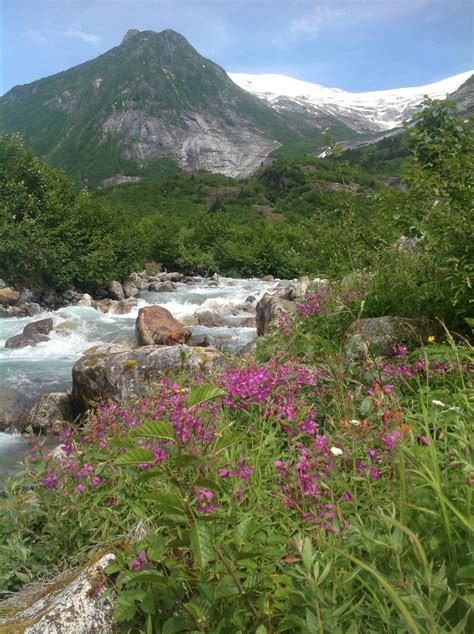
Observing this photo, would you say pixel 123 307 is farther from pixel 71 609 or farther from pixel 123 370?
pixel 71 609

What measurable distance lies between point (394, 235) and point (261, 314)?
670 centimetres

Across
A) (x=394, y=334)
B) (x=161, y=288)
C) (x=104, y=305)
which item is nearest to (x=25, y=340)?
(x=104, y=305)

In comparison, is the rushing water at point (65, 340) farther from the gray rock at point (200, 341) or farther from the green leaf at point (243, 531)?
the green leaf at point (243, 531)

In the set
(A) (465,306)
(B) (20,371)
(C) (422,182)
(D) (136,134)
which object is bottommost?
(B) (20,371)

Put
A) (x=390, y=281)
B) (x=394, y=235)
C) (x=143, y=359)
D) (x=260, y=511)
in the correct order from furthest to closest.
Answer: (x=143, y=359), (x=394, y=235), (x=390, y=281), (x=260, y=511)

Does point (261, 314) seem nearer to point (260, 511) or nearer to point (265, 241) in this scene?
point (260, 511)

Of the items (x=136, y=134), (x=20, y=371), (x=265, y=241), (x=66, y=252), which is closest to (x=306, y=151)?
(x=136, y=134)

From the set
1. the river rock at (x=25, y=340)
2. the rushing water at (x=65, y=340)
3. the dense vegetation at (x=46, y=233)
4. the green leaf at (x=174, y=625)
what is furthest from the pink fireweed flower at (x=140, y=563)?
the dense vegetation at (x=46, y=233)

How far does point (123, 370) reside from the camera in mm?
8078

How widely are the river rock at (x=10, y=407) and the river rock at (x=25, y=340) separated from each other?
14.6 ft

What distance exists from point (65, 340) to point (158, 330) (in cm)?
374

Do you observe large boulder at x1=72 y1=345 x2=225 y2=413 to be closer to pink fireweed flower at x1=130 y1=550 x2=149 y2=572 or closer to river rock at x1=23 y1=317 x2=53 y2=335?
pink fireweed flower at x1=130 y1=550 x2=149 y2=572

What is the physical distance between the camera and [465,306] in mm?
3510

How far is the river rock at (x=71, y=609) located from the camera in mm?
1861
